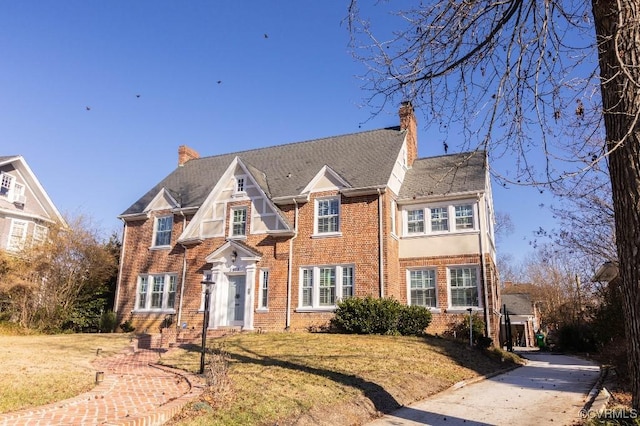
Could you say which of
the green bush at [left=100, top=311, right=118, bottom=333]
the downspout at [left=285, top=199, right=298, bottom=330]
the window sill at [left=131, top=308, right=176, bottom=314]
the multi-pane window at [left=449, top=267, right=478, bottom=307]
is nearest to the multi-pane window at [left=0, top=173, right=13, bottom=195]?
the green bush at [left=100, top=311, right=118, bottom=333]

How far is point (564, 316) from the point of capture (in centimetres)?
3866

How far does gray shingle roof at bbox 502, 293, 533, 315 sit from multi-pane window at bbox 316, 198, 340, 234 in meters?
27.7

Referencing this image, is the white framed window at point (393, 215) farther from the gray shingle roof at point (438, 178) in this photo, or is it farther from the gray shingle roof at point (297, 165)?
the gray shingle roof at point (297, 165)

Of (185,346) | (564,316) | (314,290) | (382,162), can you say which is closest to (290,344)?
(185,346)

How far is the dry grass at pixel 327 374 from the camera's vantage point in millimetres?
7570

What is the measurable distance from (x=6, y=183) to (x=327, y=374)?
27986 millimetres

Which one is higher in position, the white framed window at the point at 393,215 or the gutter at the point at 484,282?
the white framed window at the point at 393,215

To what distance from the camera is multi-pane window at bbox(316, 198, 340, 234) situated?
69.6 ft

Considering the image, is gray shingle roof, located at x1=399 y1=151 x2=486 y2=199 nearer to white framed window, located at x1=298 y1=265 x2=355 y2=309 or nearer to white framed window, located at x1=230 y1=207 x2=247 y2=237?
white framed window, located at x1=298 y1=265 x2=355 y2=309

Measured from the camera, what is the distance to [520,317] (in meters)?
41.5

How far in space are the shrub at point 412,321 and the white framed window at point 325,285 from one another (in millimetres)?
2597

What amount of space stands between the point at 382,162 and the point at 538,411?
1451 centimetres

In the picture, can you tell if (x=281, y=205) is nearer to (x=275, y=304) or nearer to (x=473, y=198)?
(x=275, y=304)

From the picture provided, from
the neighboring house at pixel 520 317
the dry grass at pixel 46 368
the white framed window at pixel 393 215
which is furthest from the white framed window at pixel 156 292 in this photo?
the neighboring house at pixel 520 317
